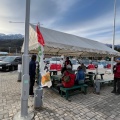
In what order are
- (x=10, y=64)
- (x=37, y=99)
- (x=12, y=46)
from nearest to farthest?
(x=37, y=99) → (x=10, y=64) → (x=12, y=46)

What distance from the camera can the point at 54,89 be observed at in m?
7.35

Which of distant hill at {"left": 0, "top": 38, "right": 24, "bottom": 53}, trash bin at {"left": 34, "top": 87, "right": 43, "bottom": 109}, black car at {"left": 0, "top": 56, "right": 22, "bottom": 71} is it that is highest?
distant hill at {"left": 0, "top": 38, "right": 24, "bottom": 53}

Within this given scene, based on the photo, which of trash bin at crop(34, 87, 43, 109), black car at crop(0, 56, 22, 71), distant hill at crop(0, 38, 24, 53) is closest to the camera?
trash bin at crop(34, 87, 43, 109)

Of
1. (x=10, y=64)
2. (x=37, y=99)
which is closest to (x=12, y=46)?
(x=10, y=64)

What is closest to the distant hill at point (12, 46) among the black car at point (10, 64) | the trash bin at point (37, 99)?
the black car at point (10, 64)

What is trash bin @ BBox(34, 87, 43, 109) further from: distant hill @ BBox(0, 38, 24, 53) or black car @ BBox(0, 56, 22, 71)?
distant hill @ BBox(0, 38, 24, 53)

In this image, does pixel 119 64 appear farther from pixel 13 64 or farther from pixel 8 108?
pixel 13 64

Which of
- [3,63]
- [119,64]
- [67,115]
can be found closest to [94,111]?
[67,115]

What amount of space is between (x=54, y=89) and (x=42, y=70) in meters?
2.76

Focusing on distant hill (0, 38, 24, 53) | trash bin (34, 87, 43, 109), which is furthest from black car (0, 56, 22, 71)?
distant hill (0, 38, 24, 53)

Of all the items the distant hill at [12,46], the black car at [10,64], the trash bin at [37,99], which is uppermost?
the distant hill at [12,46]

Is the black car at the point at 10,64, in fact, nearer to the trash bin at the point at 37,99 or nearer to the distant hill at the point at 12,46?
the trash bin at the point at 37,99

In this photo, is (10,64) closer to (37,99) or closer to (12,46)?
(37,99)

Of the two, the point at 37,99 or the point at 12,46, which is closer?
the point at 37,99
